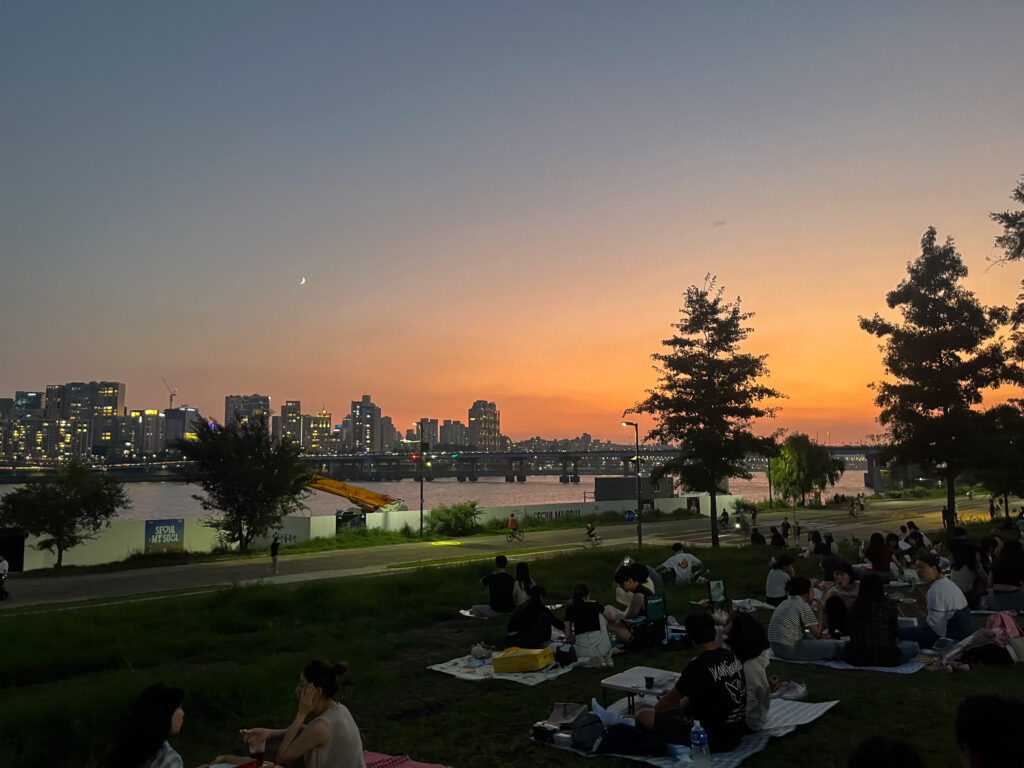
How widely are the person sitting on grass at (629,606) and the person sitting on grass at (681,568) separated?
23.5ft

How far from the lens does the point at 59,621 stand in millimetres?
15852

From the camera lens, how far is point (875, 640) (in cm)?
1106

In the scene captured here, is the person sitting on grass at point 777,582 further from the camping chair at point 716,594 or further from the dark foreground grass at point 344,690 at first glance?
the dark foreground grass at point 344,690

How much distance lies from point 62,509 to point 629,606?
115 feet

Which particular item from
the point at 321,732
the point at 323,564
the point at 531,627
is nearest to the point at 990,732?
the point at 321,732

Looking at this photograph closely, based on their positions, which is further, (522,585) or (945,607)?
(522,585)

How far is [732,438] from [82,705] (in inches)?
1131

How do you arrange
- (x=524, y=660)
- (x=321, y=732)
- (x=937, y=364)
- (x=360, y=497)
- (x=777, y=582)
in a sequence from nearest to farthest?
(x=321, y=732), (x=524, y=660), (x=777, y=582), (x=937, y=364), (x=360, y=497)

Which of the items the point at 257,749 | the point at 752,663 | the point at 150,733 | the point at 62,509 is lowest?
the point at 62,509

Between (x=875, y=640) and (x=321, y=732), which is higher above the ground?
(x=321, y=732)

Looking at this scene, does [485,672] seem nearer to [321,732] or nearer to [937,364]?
[321,732]

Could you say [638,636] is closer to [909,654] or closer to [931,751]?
[909,654]

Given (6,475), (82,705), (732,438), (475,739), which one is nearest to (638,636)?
(475,739)

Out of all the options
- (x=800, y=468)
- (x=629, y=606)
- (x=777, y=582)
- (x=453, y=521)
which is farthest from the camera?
(x=800, y=468)
